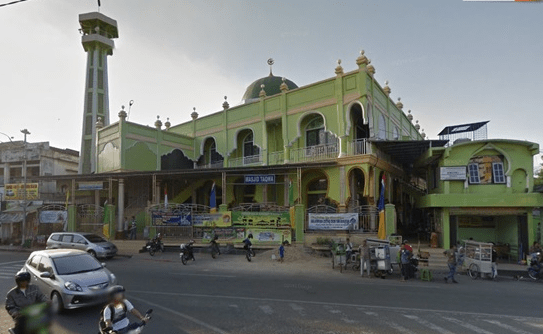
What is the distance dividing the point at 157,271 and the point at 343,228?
10.0 m

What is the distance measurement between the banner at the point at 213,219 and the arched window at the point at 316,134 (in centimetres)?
815

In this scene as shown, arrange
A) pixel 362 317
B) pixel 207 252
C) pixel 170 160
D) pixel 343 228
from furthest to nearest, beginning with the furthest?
pixel 170 160, pixel 207 252, pixel 343 228, pixel 362 317

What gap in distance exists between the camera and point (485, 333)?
6.71m

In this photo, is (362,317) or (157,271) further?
(157,271)

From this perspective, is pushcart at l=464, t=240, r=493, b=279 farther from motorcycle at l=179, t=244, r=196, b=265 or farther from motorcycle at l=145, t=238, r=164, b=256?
motorcycle at l=145, t=238, r=164, b=256

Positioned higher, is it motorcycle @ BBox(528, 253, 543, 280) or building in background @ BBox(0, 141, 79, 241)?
building in background @ BBox(0, 141, 79, 241)

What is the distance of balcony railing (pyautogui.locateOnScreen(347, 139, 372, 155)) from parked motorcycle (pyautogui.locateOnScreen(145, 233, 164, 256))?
12.9 meters

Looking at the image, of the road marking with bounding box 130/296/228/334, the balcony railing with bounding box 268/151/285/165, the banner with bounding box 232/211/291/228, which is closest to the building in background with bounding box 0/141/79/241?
the banner with bounding box 232/211/291/228

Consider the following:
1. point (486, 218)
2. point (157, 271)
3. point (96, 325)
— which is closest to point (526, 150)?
point (486, 218)

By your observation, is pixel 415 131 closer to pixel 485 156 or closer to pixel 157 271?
pixel 485 156

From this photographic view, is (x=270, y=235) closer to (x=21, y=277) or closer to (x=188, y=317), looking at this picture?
(x=188, y=317)

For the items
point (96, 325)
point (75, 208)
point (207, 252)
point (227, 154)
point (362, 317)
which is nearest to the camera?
point (96, 325)

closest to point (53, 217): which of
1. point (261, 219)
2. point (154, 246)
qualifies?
point (154, 246)

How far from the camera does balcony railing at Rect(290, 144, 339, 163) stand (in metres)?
23.0
